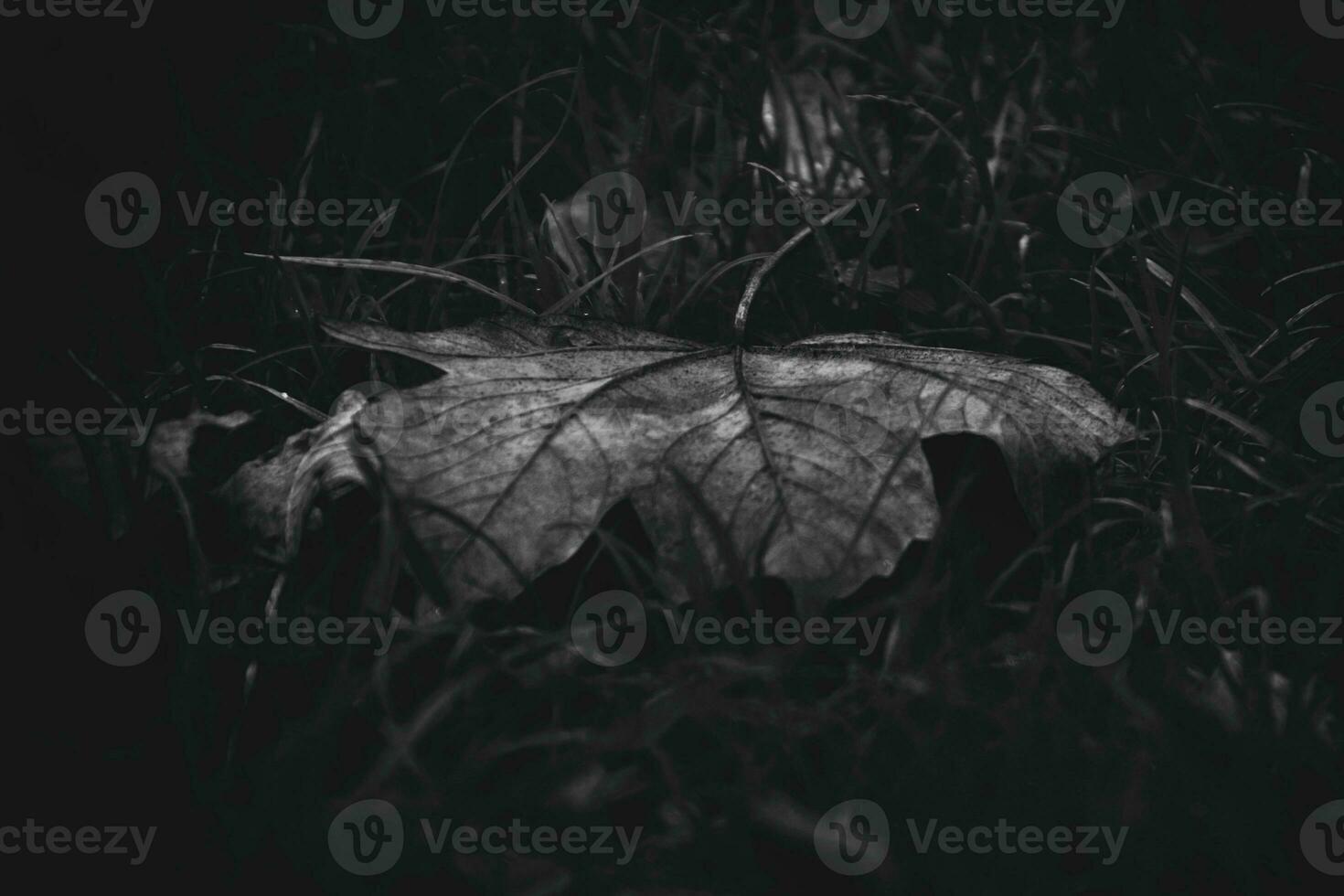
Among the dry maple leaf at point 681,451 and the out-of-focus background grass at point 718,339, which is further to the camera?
the dry maple leaf at point 681,451

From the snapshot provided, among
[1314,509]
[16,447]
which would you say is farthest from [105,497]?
[1314,509]

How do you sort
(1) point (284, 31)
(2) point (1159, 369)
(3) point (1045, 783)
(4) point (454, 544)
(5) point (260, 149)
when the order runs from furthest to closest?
1. (1) point (284, 31)
2. (5) point (260, 149)
3. (2) point (1159, 369)
4. (4) point (454, 544)
5. (3) point (1045, 783)

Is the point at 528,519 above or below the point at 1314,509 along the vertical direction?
above

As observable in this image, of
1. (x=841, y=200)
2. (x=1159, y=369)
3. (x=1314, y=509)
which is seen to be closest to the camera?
(x=1314, y=509)

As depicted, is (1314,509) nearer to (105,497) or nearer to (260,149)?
(105,497)

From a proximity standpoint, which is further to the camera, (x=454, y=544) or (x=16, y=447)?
(x=16, y=447)
